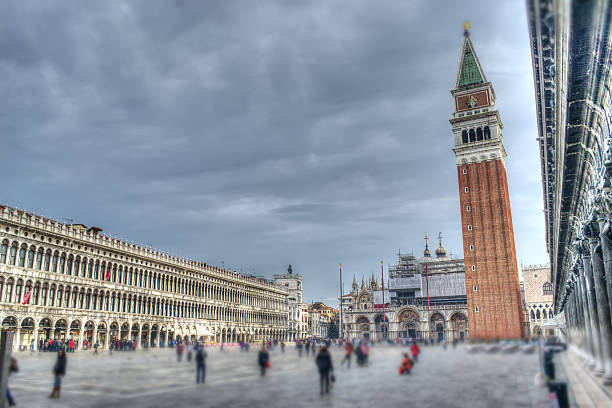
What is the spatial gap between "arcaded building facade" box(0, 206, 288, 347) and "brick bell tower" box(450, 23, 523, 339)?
44863mm

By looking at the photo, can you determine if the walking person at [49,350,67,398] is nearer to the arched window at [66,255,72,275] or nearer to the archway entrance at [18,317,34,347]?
the archway entrance at [18,317,34,347]

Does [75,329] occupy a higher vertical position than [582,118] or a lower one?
lower

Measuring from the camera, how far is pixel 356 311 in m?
110

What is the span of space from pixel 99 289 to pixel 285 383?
52925 millimetres

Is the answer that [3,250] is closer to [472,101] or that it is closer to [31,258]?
[31,258]

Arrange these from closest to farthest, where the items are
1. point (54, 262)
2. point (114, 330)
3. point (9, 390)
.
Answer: point (9, 390), point (54, 262), point (114, 330)

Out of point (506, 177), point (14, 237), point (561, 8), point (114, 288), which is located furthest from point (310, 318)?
point (561, 8)

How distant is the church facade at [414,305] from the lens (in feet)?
326

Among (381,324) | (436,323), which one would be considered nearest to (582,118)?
(436,323)

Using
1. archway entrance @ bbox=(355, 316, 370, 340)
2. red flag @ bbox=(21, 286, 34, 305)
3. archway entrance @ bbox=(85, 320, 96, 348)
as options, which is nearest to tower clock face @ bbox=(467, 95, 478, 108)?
archway entrance @ bbox=(355, 316, 370, 340)

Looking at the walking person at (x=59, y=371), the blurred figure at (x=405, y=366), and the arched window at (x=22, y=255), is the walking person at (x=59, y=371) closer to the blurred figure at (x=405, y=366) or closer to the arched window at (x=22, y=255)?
the blurred figure at (x=405, y=366)

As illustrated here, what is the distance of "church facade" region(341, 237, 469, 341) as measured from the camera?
99.4 m

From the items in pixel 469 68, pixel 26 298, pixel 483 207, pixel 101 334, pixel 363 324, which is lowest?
pixel 101 334

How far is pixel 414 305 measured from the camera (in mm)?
103000
